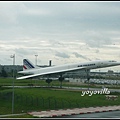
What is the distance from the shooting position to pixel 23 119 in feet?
84.9

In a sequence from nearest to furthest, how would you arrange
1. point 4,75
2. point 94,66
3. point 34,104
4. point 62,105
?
point 62,105 < point 34,104 < point 94,66 < point 4,75

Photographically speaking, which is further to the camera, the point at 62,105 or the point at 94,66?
the point at 94,66

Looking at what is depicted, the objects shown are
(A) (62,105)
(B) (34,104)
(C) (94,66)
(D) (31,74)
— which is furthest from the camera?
(D) (31,74)

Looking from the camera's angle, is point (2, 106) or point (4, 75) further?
point (4, 75)

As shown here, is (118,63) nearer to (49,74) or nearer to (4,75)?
(49,74)

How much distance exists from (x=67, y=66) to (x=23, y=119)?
63964 mm

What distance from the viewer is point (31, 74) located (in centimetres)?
9631

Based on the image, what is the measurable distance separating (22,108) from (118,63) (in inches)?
1964

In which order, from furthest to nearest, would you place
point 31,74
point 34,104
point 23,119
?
point 31,74, point 34,104, point 23,119

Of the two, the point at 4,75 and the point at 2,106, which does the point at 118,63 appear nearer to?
Answer: the point at 2,106

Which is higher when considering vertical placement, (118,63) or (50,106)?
(118,63)

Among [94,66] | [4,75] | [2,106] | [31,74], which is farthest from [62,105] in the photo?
[4,75]

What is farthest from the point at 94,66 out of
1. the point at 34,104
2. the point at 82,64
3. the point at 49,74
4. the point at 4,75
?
the point at 4,75

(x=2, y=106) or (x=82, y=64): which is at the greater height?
(x=82, y=64)
